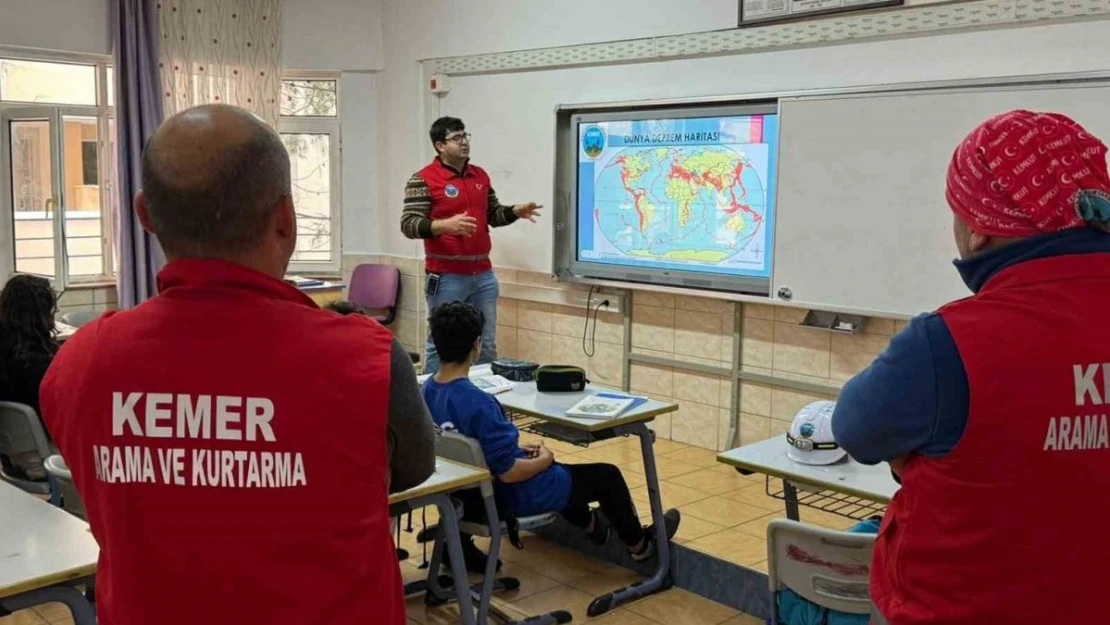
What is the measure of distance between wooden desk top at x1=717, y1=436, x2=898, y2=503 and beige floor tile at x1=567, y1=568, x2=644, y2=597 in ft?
3.42

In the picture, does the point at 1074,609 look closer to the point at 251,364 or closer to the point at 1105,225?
the point at 1105,225

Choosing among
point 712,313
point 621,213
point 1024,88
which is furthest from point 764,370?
point 1024,88

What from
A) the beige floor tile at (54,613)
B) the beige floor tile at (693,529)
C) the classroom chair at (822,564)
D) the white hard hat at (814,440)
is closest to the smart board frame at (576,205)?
the beige floor tile at (693,529)

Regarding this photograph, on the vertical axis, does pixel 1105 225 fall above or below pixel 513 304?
above

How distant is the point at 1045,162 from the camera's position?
1.37 meters

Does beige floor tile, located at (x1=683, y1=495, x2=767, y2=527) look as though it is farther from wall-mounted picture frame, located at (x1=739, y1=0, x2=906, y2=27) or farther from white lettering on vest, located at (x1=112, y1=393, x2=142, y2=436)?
white lettering on vest, located at (x1=112, y1=393, x2=142, y2=436)

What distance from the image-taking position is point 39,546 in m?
2.26

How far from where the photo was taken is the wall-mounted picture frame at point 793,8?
476cm

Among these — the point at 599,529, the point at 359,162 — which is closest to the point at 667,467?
the point at 599,529

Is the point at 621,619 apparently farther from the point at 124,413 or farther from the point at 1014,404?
the point at 124,413

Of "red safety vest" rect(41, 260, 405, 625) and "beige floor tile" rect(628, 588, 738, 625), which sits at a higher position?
"red safety vest" rect(41, 260, 405, 625)

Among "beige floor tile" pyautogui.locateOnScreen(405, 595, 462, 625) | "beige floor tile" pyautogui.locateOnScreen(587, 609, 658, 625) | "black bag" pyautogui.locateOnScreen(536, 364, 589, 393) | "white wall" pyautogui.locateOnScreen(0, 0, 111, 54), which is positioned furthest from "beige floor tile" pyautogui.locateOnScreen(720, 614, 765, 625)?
"white wall" pyautogui.locateOnScreen(0, 0, 111, 54)

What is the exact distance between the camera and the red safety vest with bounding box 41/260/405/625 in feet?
3.76

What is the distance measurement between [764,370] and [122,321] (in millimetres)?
4491
